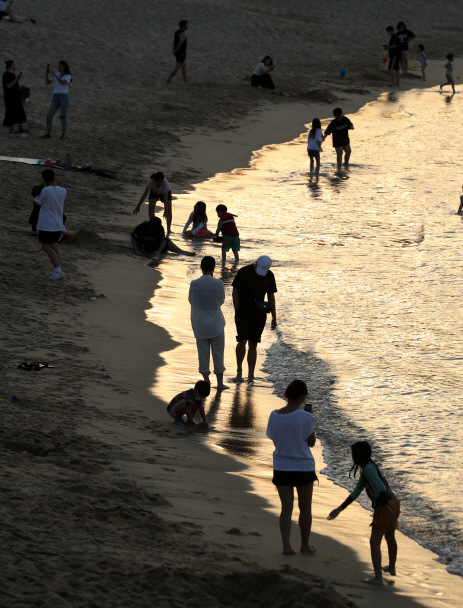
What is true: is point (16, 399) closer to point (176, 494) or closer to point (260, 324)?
point (176, 494)

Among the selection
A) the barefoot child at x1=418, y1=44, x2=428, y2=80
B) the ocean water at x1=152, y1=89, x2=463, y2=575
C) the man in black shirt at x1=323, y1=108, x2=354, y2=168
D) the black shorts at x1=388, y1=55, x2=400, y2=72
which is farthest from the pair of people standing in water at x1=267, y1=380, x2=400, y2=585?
the barefoot child at x1=418, y1=44, x2=428, y2=80

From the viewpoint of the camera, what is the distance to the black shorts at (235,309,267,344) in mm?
8570

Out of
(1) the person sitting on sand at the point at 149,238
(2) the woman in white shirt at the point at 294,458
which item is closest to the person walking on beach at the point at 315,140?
(1) the person sitting on sand at the point at 149,238

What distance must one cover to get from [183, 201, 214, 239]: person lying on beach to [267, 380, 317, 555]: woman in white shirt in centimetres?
894

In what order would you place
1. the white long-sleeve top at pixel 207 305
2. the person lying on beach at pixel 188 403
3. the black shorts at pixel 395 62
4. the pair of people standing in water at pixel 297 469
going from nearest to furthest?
1. the pair of people standing in water at pixel 297 469
2. the person lying on beach at pixel 188 403
3. the white long-sleeve top at pixel 207 305
4. the black shorts at pixel 395 62

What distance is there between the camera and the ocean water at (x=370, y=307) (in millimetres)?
7125

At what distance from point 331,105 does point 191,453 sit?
2257 cm

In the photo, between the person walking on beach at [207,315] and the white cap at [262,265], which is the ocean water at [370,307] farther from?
the white cap at [262,265]

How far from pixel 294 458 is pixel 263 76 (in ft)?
79.1

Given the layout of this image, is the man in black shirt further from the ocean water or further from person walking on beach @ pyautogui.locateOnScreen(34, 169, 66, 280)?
person walking on beach @ pyautogui.locateOnScreen(34, 169, 66, 280)

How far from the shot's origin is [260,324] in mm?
8586

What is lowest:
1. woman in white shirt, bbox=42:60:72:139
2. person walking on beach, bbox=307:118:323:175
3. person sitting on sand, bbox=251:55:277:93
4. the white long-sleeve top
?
the white long-sleeve top

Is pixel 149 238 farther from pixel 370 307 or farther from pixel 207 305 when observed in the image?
pixel 207 305

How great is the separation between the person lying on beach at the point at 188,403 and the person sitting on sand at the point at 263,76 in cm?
2175
